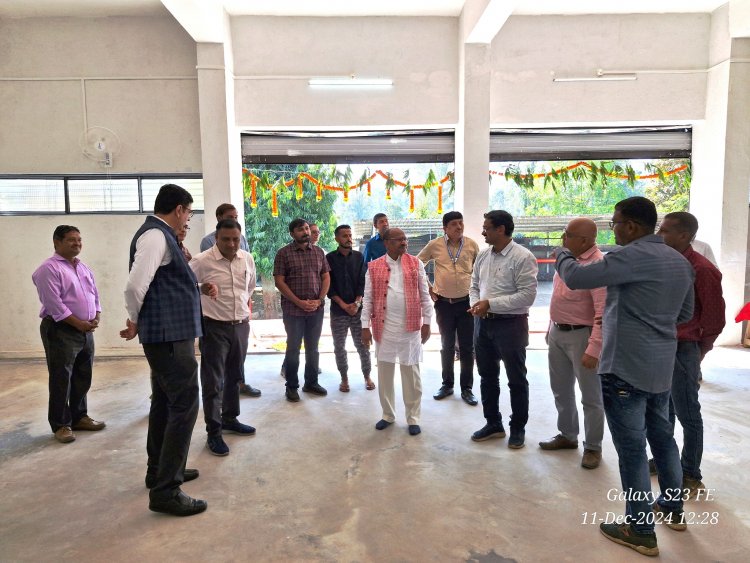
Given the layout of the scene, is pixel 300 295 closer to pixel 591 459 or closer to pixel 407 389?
pixel 407 389

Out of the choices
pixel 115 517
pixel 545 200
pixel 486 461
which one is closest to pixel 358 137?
pixel 545 200

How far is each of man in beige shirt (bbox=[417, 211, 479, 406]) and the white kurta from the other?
738 millimetres

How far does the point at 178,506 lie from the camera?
269 cm

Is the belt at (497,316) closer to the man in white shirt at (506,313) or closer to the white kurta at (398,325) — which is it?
the man in white shirt at (506,313)

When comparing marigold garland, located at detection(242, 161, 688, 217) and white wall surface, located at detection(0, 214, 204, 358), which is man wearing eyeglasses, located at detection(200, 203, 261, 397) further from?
marigold garland, located at detection(242, 161, 688, 217)

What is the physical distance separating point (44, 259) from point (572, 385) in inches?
239

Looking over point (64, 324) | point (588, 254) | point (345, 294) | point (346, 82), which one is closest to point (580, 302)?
point (588, 254)

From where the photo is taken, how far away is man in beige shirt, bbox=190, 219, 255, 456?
3525mm

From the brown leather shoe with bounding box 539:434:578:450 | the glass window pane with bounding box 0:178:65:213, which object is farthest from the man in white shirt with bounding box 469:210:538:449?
the glass window pane with bounding box 0:178:65:213

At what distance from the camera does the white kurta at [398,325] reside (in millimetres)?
3777

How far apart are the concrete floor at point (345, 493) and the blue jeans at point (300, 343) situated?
338 millimetres

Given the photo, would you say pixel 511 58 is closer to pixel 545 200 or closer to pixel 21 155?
pixel 545 200

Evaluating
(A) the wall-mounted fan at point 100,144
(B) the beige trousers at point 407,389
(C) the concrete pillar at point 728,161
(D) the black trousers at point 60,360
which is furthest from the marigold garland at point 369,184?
(B) the beige trousers at point 407,389

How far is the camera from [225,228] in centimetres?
352
